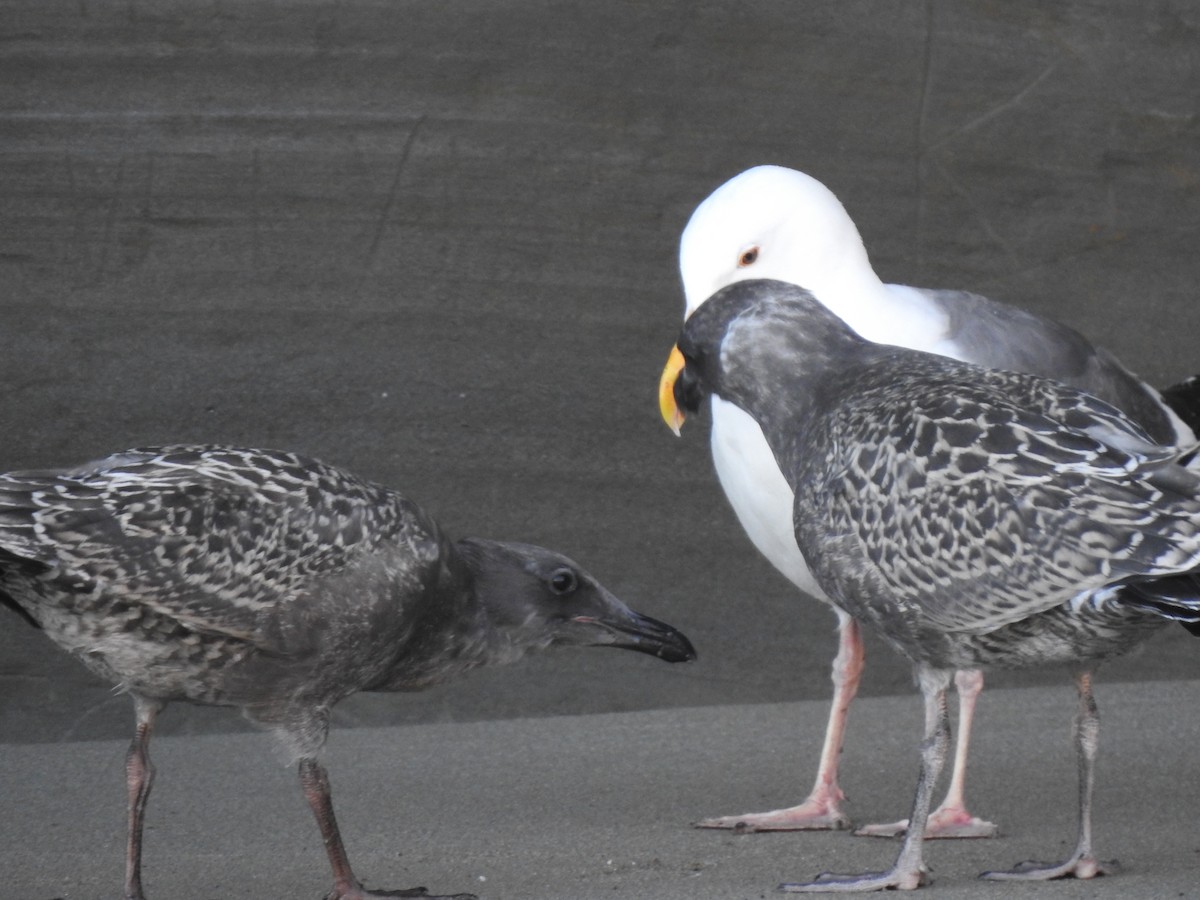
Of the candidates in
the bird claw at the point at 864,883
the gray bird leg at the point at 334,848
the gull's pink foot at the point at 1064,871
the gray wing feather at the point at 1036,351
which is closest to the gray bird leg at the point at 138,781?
the gray bird leg at the point at 334,848

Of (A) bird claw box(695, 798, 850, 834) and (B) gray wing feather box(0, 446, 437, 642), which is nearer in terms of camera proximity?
(B) gray wing feather box(0, 446, 437, 642)

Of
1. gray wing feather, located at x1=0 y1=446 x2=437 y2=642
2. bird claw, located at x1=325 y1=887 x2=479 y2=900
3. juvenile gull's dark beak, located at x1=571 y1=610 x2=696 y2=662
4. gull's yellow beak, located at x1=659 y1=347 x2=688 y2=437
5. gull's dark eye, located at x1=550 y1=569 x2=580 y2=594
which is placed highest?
gull's yellow beak, located at x1=659 y1=347 x2=688 y2=437

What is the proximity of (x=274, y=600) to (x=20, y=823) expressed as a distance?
4.68ft

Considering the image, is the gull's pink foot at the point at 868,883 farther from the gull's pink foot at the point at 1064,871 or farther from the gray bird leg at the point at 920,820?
the gull's pink foot at the point at 1064,871

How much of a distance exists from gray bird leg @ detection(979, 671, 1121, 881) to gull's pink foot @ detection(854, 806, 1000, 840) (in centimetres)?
58

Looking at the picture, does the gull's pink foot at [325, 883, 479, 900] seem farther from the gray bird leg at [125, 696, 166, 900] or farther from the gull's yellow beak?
the gull's yellow beak

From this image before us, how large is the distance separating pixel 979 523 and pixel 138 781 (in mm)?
2006

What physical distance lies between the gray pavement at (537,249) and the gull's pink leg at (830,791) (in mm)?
381

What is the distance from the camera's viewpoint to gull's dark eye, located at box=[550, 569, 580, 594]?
4.74 m

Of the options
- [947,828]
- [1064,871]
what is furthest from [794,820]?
[1064,871]

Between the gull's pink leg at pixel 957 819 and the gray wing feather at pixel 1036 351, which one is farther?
the gray wing feather at pixel 1036 351

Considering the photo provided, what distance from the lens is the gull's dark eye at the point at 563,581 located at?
4.74 metres

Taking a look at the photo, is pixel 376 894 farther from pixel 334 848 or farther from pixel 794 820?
pixel 794 820

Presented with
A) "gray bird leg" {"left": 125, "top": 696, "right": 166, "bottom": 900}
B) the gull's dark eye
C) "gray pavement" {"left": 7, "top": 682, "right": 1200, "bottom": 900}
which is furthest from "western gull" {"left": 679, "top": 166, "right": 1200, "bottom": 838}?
"gray bird leg" {"left": 125, "top": 696, "right": 166, "bottom": 900}
